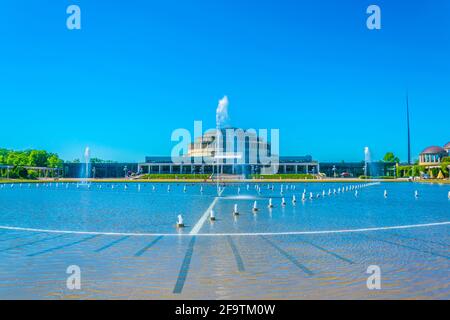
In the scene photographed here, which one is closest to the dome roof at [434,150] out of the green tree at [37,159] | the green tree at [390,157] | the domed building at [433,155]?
the domed building at [433,155]

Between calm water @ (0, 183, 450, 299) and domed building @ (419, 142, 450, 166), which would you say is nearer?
calm water @ (0, 183, 450, 299)

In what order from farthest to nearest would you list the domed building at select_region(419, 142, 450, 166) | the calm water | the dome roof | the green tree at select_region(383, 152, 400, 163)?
the green tree at select_region(383, 152, 400, 163) → the dome roof → the domed building at select_region(419, 142, 450, 166) → the calm water

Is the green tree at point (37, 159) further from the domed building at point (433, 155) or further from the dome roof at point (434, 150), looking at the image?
the dome roof at point (434, 150)

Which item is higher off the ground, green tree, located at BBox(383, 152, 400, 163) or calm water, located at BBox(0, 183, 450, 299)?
green tree, located at BBox(383, 152, 400, 163)

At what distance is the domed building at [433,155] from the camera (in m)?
143

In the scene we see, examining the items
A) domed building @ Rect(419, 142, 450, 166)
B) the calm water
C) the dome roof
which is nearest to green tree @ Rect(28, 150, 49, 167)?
domed building @ Rect(419, 142, 450, 166)

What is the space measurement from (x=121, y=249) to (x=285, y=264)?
572cm

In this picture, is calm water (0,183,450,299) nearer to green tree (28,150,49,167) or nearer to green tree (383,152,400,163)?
green tree (28,150,49,167)

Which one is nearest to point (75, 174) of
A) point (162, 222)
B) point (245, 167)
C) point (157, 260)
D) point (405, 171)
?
point (245, 167)

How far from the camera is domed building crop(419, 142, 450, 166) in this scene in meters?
143

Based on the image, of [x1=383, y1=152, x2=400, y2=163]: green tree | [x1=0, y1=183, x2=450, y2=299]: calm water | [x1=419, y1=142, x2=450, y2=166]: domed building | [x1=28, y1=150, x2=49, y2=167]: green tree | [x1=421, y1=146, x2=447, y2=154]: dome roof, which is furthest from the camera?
[x1=383, y1=152, x2=400, y2=163]: green tree

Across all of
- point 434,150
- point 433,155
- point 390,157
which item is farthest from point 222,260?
point 390,157
